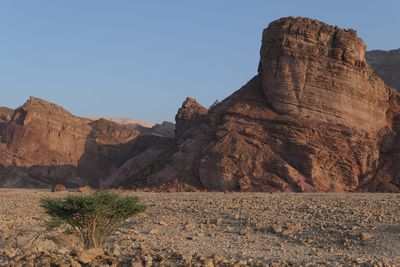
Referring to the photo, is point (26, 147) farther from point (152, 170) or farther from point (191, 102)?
point (152, 170)

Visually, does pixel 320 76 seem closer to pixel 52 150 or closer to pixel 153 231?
pixel 153 231

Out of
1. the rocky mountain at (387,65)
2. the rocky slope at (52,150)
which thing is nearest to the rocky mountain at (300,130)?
the rocky slope at (52,150)

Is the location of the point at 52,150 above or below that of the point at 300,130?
below

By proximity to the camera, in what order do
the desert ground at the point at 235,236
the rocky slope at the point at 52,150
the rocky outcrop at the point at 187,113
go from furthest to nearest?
1. the rocky slope at the point at 52,150
2. the rocky outcrop at the point at 187,113
3. the desert ground at the point at 235,236

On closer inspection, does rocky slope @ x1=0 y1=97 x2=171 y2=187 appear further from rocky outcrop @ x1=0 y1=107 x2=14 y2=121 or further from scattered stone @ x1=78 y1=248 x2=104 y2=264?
scattered stone @ x1=78 y1=248 x2=104 y2=264

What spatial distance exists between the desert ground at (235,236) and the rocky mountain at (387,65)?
155ft

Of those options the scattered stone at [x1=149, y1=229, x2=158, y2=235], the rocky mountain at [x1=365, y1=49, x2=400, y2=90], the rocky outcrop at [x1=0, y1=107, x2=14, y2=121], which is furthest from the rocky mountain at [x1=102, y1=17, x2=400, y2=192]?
the rocky mountain at [x1=365, y1=49, x2=400, y2=90]

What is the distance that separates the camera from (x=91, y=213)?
14078 mm

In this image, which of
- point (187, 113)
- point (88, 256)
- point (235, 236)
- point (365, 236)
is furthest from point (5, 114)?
point (88, 256)

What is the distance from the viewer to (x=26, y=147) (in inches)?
2039

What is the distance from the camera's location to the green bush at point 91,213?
14.1 metres

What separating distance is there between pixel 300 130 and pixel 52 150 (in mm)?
28158

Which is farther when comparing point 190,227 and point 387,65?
point 387,65

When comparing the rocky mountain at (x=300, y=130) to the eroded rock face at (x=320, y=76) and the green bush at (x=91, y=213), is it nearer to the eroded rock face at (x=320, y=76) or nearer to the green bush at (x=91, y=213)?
the eroded rock face at (x=320, y=76)
